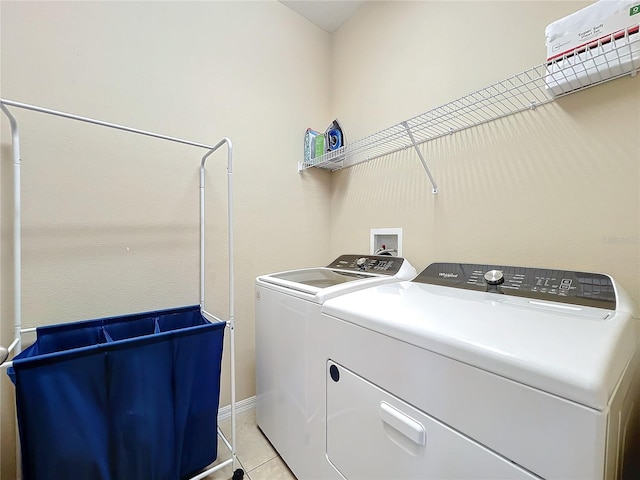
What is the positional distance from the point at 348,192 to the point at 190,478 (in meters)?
1.96

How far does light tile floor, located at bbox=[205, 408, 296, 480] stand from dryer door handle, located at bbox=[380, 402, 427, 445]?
936 millimetres

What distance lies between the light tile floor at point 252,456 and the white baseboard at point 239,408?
0.03 m

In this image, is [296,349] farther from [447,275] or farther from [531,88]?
[531,88]

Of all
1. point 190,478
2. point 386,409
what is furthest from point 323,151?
point 190,478

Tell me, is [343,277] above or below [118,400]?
above

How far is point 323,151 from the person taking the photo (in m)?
2.04

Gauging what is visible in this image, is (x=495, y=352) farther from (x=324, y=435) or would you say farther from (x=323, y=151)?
(x=323, y=151)

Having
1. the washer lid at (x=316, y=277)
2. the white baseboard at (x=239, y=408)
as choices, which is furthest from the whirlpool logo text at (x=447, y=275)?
the white baseboard at (x=239, y=408)

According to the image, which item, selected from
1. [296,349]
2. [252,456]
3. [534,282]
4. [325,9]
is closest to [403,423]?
[296,349]

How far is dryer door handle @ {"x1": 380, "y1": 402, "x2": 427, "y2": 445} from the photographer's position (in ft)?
2.22

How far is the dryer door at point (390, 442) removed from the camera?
587 mm

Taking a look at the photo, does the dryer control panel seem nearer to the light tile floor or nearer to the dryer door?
the dryer door

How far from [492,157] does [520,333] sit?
100 cm

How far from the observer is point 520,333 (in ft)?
2.04
